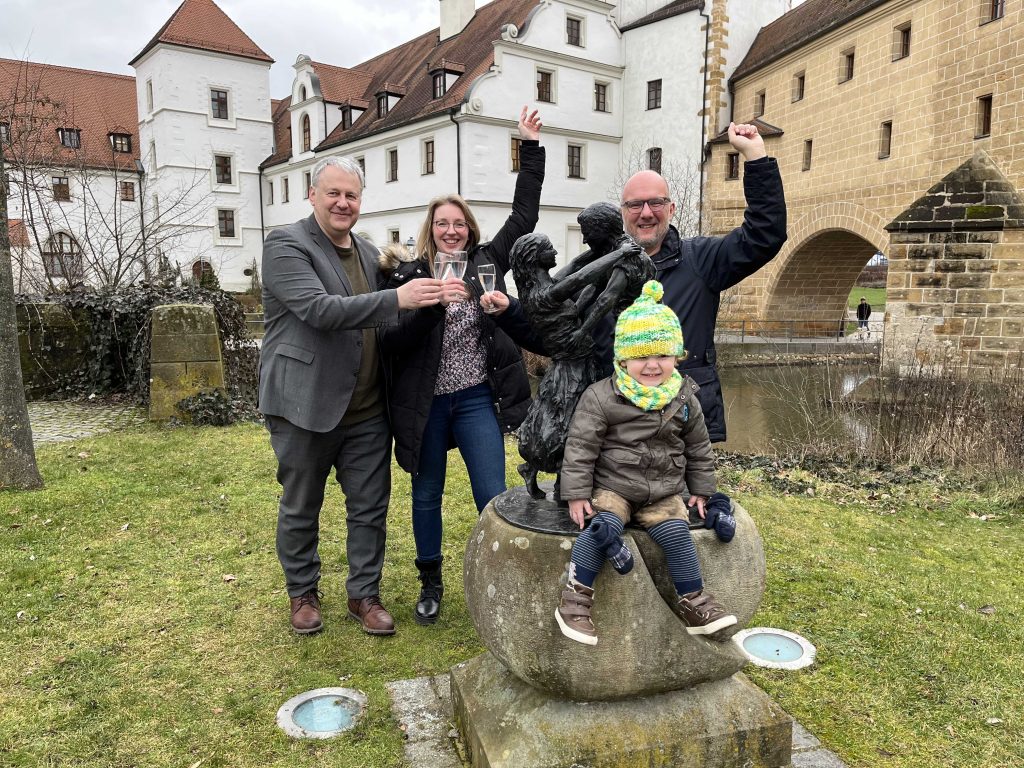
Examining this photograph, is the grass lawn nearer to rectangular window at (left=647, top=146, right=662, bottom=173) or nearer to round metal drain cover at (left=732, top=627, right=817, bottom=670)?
round metal drain cover at (left=732, top=627, right=817, bottom=670)

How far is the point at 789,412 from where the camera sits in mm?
11852

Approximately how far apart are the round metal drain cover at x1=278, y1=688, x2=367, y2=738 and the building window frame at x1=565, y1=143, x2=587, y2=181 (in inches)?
1005

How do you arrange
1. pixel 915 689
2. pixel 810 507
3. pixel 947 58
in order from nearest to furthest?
pixel 915 689 < pixel 810 507 < pixel 947 58

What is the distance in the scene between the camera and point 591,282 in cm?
242

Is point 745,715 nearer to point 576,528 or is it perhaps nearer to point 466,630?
point 576,528

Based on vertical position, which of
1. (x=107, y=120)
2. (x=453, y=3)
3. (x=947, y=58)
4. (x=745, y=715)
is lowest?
(x=745, y=715)

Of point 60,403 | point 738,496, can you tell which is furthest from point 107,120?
point 738,496

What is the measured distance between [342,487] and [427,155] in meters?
24.4

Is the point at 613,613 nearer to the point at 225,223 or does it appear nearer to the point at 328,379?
the point at 328,379

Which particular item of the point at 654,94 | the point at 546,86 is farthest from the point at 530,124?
the point at 654,94

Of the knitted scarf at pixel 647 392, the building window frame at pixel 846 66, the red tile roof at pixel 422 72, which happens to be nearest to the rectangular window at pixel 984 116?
the building window frame at pixel 846 66

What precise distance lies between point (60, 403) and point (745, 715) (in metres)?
9.50

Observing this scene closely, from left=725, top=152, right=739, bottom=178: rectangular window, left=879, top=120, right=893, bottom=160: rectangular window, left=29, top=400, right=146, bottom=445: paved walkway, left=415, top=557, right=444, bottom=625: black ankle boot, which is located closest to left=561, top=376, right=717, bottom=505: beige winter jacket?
left=415, top=557, right=444, bottom=625: black ankle boot

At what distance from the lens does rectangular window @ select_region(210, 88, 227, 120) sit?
3278 cm
